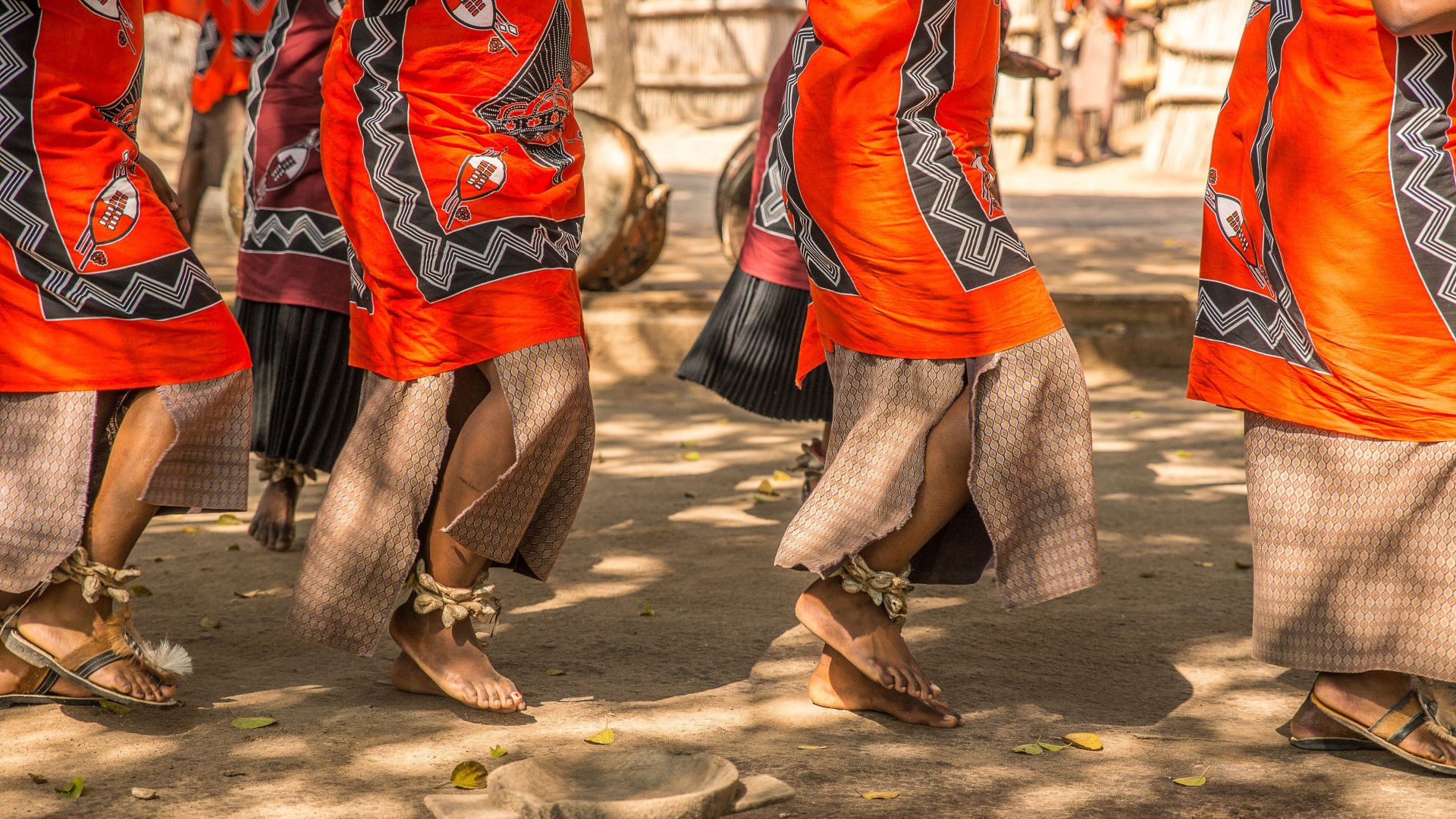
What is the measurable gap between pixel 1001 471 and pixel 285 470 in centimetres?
217

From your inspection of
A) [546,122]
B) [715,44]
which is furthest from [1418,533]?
[715,44]

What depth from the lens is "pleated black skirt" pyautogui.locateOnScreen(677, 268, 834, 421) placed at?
418cm

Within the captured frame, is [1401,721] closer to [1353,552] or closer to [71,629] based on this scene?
[1353,552]

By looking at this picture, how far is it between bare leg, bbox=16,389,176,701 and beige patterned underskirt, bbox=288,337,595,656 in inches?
12.5

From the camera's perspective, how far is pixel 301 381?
3.95 meters

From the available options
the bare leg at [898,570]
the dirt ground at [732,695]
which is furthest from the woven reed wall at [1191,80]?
the bare leg at [898,570]

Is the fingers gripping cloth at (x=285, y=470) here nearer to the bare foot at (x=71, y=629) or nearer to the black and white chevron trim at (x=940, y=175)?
the bare foot at (x=71, y=629)

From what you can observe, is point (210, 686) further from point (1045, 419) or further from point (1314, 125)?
point (1314, 125)

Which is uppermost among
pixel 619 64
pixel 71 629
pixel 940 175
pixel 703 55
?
pixel 703 55

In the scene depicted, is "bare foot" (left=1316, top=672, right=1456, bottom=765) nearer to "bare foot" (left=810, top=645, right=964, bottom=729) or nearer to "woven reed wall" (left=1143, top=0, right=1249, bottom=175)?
"bare foot" (left=810, top=645, right=964, bottom=729)

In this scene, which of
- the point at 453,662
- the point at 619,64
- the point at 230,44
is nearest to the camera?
the point at 453,662

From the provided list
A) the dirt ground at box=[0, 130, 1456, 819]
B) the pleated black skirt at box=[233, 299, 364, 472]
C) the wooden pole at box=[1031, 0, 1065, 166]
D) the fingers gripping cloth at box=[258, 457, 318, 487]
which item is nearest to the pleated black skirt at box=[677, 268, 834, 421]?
the dirt ground at box=[0, 130, 1456, 819]

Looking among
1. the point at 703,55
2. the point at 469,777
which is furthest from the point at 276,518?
the point at 703,55

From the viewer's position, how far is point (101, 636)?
2818 millimetres
